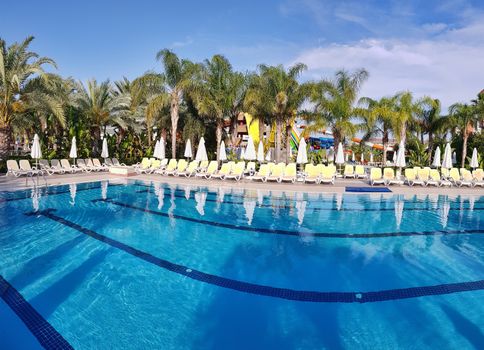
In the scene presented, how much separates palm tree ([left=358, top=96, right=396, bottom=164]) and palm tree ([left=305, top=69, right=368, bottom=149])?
94 cm

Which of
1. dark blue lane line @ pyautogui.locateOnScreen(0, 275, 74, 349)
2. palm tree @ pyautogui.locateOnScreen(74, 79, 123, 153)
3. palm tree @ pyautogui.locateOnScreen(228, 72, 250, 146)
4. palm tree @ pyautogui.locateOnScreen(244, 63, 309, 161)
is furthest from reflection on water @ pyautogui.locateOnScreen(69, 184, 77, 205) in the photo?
palm tree @ pyautogui.locateOnScreen(228, 72, 250, 146)

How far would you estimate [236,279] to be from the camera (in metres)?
5.30

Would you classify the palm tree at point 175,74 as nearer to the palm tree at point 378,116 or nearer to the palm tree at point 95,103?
the palm tree at point 95,103

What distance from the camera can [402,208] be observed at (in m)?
11.2

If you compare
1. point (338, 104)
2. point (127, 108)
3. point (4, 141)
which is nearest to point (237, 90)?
point (338, 104)

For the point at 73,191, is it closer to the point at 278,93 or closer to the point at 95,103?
the point at 95,103

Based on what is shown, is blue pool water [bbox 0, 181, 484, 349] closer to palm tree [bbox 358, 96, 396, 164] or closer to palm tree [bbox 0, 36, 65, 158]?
palm tree [bbox 0, 36, 65, 158]

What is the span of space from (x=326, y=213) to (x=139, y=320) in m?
7.23

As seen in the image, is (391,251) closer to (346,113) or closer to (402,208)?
(402,208)

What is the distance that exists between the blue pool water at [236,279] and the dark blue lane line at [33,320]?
13 millimetres

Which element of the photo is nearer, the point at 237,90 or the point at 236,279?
the point at 236,279

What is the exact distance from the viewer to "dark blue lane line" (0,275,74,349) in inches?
141

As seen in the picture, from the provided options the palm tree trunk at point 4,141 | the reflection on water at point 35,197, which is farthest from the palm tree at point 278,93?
the palm tree trunk at point 4,141

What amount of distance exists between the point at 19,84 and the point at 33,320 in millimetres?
14036
